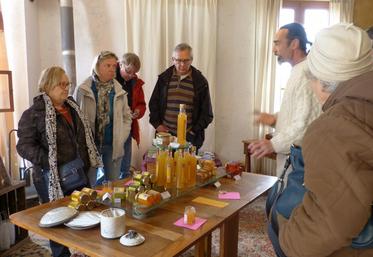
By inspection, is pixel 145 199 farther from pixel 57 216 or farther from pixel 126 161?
pixel 126 161

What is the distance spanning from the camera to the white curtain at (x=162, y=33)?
3713 millimetres

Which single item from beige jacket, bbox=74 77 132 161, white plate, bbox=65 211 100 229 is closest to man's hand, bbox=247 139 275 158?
white plate, bbox=65 211 100 229

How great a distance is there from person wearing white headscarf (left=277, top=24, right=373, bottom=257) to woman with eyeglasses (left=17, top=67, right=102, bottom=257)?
1.55 m

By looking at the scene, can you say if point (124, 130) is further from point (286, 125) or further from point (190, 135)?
point (286, 125)

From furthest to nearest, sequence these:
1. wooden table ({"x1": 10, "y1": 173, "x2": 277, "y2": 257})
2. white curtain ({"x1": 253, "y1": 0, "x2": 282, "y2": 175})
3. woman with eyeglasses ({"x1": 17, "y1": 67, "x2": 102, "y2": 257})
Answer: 1. white curtain ({"x1": 253, "y1": 0, "x2": 282, "y2": 175})
2. woman with eyeglasses ({"x1": 17, "y1": 67, "x2": 102, "y2": 257})
3. wooden table ({"x1": 10, "y1": 173, "x2": 277, "y2": 257})

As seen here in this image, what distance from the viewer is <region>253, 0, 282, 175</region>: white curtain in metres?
3.84

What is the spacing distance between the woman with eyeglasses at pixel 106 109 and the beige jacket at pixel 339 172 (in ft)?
6.10

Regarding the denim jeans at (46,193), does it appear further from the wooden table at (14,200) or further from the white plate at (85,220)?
the white plate at (85,220)

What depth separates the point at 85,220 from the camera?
54.8 inches

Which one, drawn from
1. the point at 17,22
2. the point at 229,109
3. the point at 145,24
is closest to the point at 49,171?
the point at 17,22

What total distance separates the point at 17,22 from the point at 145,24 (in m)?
1.25

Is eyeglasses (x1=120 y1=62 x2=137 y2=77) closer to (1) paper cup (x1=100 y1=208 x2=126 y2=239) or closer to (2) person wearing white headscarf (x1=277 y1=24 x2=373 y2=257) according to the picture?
(1) paper cup (x1=100 y1=208 x2=126 y2=239)

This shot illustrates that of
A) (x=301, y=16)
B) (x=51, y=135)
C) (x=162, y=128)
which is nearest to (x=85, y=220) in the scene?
(x=51, y=135)

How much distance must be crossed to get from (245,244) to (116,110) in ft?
4.76
